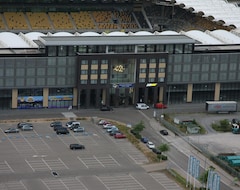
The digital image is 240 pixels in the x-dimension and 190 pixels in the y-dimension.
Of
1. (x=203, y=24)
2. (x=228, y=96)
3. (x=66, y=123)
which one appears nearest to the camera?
(x=66, y=123)

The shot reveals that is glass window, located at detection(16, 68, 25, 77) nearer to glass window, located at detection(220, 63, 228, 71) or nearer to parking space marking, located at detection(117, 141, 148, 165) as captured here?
parking space marking, located at detection(117, 141, 148, 165)

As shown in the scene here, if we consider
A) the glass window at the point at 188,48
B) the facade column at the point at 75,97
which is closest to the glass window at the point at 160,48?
the glass window at the point at 188,48

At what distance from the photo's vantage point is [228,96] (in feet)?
420

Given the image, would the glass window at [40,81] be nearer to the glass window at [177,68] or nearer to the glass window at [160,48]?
the glass window at [160,48]

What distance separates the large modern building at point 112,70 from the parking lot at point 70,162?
8820 millimetres

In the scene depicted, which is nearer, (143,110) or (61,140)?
(61,140)

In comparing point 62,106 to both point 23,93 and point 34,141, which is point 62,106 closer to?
point 23,93

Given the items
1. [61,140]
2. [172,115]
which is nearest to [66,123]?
[61,140]

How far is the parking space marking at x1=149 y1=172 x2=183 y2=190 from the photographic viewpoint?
293ft

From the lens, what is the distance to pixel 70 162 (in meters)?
95.7

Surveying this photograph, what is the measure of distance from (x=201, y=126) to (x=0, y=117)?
26.5 meters

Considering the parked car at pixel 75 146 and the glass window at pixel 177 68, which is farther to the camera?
the glass window at pixel 177 68

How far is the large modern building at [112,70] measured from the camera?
116375 millimetres

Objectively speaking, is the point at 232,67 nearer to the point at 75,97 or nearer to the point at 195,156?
the point at 75,97
